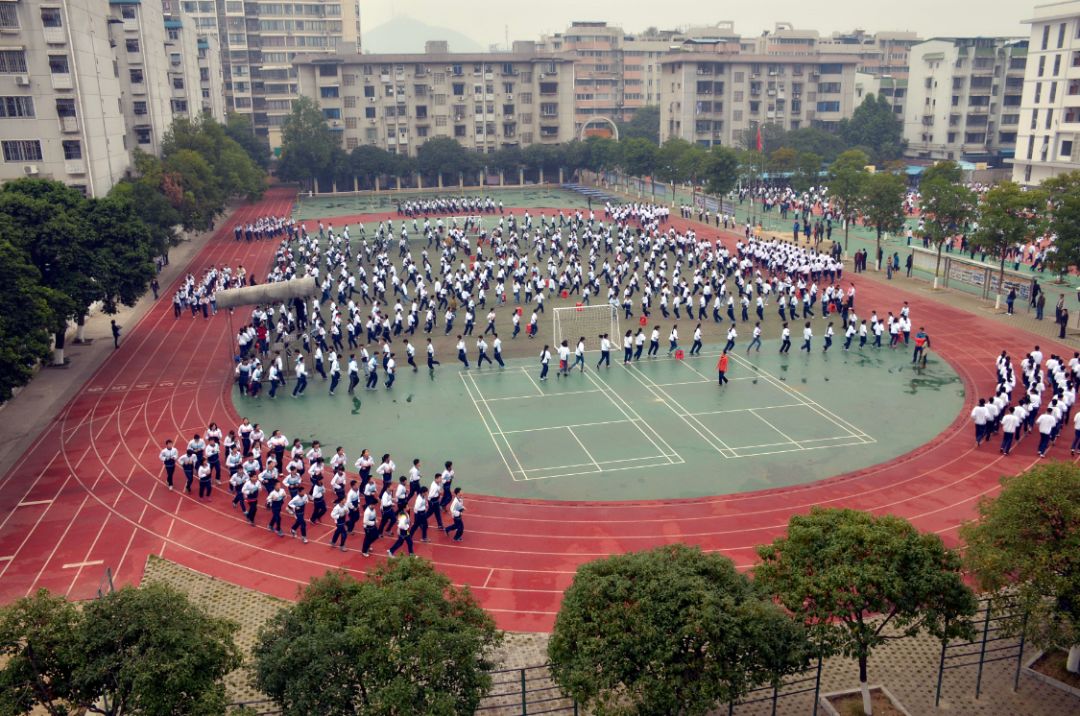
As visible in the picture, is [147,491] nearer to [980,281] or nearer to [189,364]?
[189,364]

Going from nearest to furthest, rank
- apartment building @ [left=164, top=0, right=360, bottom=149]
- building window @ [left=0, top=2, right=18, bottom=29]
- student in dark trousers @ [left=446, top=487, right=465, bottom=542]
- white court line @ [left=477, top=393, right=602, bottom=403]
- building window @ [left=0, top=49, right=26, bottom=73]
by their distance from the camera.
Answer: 1. student in dark trousers @ [left=446, top=487, right=465, bottom=542]
2. white court line @ [left=477, top=393, right=602, bottom=403]
3. building window @ [left=0, top=2, right=18, bottom=29]
4. building window @ [left=0, top=49, right=26, bottom=73]
5. apartment building @ [left=164, top=0, right=360, bottom=149]

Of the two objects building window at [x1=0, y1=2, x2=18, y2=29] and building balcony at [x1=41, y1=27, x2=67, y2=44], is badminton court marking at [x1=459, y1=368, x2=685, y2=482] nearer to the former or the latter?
building balcony at [x1=41, y1=27, x2=67, y2=44]

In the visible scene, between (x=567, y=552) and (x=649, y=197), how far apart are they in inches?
2061

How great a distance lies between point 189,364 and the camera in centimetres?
2478

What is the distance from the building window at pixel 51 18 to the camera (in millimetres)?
32719

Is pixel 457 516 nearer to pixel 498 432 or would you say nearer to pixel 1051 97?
pixel 498 432

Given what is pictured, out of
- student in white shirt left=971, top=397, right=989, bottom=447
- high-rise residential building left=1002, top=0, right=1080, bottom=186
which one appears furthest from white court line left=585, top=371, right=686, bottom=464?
high-rise residential building left=1002, top=0, right=1080, bottom=186

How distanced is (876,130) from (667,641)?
7380 centimetres

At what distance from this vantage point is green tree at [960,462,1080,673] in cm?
898

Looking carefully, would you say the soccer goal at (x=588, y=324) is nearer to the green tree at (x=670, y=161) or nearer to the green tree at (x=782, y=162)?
the green tree at (x=670, y=161)


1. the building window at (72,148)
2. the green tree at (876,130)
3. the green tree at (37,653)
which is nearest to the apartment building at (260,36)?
the green tree at (876,130)

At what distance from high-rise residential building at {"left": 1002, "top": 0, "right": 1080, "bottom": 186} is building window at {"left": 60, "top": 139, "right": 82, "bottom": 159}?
4867 cm

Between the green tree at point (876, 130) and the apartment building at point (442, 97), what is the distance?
2400 cm

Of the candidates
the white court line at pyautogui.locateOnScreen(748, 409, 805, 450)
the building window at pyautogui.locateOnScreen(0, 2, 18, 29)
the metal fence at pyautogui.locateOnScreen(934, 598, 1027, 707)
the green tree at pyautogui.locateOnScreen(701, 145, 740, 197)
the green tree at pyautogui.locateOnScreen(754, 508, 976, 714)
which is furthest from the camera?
the green tree at pyautogui.locateOnScreen(701, 145, 740, 197)
